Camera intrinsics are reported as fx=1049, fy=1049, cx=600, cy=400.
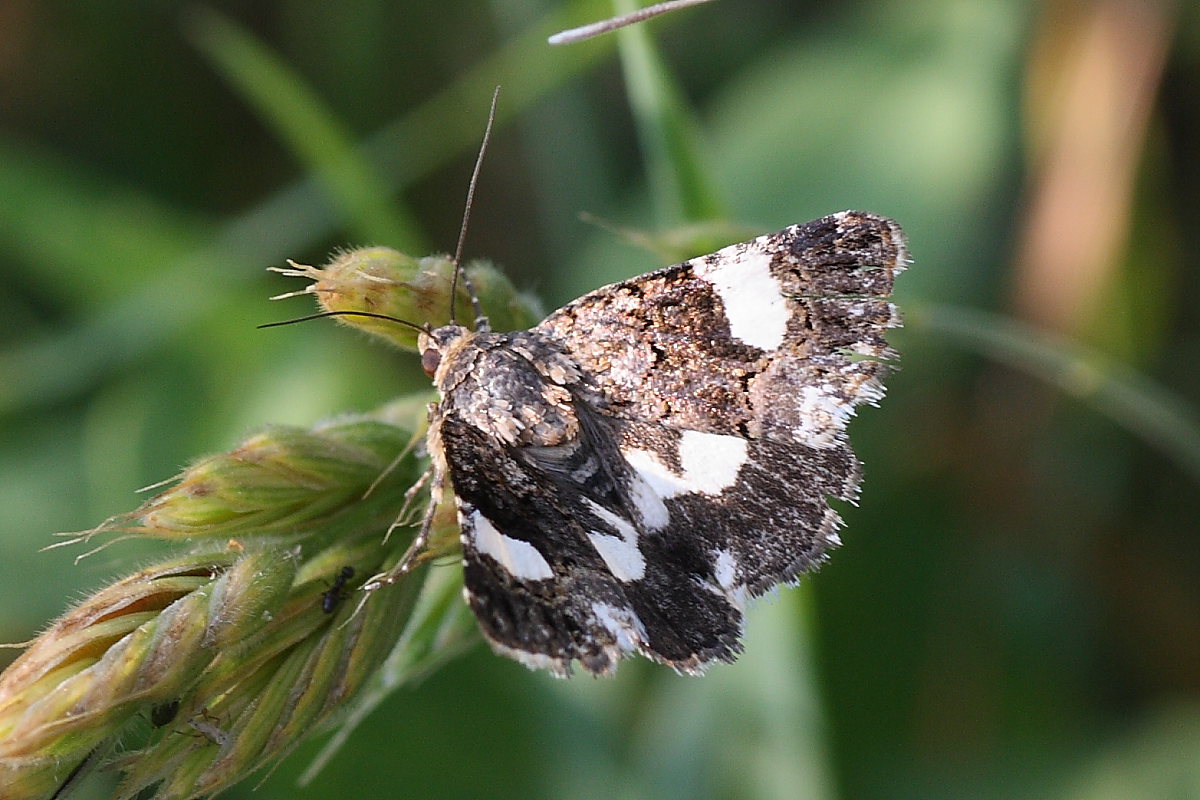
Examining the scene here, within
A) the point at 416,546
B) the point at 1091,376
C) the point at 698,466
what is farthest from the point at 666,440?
the point at 1091,376

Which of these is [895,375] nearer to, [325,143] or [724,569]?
[724,569]

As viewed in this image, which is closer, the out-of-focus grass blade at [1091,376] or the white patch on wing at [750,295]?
the white patch on wing at [750,295]

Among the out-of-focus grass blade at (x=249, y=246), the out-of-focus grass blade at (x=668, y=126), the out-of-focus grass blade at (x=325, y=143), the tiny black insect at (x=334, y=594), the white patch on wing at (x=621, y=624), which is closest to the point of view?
the white patch on wing at (x=621, y=624)

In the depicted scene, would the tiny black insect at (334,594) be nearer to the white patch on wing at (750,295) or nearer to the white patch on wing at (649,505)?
the white patch on wing at (649,505)

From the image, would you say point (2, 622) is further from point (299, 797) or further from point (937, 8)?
point (937, 8)

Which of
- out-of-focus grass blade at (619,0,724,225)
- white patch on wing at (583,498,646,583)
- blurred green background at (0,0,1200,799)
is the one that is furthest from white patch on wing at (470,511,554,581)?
blurred green background at (0,0,1200,799)

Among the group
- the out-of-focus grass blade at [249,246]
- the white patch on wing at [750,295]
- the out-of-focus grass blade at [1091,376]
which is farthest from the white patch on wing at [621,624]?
the out-of-focus grass blade at [249,246]

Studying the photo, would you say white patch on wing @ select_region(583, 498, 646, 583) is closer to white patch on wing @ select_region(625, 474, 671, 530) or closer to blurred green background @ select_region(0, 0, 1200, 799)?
white patch on wing @ select_region(625, 474, 671, 530)
